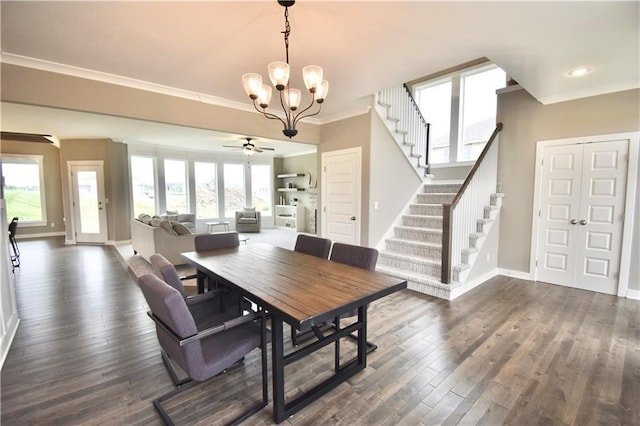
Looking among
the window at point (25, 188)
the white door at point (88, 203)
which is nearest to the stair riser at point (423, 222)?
the white door at point (88, 203)

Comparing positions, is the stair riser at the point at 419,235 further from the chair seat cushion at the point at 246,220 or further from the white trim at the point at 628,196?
the chair seat cushion at the point at 246,220

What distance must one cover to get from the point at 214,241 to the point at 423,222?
130 inches

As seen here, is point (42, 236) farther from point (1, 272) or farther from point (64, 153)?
point (1, 272)

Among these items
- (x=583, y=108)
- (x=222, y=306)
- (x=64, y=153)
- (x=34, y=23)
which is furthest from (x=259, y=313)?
(x=64, y=153)

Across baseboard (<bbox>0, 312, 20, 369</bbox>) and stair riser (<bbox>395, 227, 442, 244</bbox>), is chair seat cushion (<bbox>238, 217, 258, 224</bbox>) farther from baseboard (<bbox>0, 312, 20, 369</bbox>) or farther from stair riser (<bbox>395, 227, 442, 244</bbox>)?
baseboard (<bbox>0, 312, 20, 369</bbox>)

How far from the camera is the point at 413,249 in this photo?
14.4 feet

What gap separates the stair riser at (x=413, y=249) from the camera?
4109 millimetres

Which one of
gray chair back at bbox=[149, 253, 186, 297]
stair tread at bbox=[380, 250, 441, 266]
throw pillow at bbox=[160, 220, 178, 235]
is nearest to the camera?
gray chair back at bbox=[149, 253, 186, 297]

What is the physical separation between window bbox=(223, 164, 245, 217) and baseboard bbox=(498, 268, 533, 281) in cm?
816

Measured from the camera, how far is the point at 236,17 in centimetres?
216

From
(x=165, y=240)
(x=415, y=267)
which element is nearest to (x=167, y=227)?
(x=165, y=240)

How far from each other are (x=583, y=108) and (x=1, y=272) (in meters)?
6.93

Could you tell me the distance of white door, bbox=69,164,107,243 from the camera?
719 centimetres

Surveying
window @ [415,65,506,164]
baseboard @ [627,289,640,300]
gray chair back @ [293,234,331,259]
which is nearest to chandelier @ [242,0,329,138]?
gray chair back @ [293,234,331,259]
